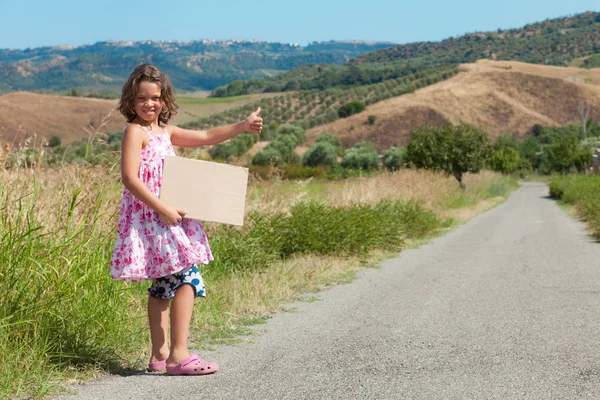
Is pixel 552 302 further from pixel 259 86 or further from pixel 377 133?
pixel 259 86

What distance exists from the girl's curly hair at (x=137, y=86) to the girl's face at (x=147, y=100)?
0.03 meters

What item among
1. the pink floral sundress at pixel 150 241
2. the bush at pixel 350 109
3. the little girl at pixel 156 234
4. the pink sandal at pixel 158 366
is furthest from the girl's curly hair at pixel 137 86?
the bush at pixel 350 109

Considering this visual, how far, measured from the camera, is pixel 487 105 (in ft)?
437

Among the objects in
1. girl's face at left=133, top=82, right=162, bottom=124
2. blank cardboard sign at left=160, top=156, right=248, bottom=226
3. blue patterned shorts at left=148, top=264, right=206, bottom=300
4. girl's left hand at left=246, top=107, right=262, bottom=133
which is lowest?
blue patterned shorts at left=148, top=264, right=206, bottom=300

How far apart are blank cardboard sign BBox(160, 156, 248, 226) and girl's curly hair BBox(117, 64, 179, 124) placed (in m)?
0.42

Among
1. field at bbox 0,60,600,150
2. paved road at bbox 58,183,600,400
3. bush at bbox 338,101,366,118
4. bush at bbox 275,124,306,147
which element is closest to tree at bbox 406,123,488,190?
paved road at bbox 58,183,600,400

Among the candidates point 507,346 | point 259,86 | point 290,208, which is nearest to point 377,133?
point 259,86

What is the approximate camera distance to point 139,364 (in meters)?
5.46

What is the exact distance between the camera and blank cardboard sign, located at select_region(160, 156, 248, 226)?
5.10 m

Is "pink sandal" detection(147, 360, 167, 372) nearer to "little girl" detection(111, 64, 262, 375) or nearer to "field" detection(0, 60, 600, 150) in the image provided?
"little girl" detection(111, 64, 262, 375)

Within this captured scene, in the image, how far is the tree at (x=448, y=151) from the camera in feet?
156

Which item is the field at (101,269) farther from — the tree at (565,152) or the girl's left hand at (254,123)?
the tree at (565,152)

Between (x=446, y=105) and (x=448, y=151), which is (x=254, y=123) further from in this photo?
(x=446, y=105)

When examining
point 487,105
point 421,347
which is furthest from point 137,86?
A: point 487,105
